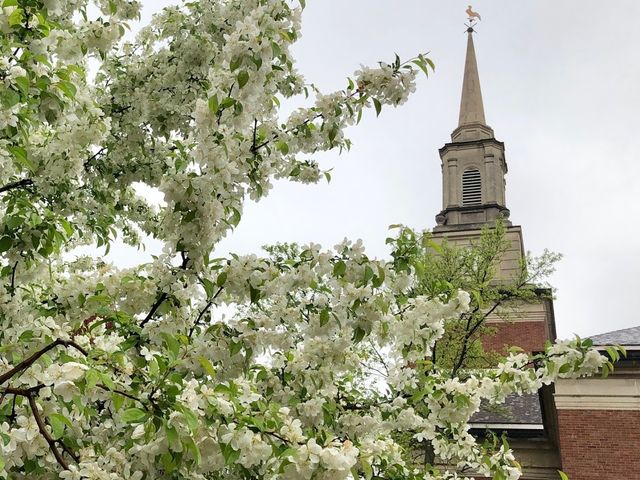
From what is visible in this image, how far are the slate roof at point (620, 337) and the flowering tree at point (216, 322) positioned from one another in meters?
12.4

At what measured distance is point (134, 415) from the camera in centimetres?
278

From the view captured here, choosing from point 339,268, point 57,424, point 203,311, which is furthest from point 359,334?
point 57,424

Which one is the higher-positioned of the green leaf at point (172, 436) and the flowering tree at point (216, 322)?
the flowering tree at point (216, 322)

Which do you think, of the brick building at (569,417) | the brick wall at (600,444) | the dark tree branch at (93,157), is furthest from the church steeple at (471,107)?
the dark tree branch at (93,157)

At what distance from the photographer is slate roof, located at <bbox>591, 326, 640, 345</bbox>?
16.0 metres

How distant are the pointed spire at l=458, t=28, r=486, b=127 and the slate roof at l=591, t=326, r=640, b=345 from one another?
15.0 meters

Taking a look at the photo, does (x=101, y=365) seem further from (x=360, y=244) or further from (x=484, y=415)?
(x=484, y=415)

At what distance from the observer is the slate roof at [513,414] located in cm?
1770

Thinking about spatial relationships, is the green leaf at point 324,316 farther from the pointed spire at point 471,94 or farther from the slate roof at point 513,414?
the pointed spire at point 471,94

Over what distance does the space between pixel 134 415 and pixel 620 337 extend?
54.6 feet

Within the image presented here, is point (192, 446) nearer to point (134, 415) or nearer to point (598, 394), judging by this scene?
point (134, 415)

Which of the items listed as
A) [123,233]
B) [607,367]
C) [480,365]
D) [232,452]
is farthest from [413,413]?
[480,365]

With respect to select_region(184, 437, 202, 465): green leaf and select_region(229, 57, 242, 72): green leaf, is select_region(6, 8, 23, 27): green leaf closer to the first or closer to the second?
select_region(229, 57, 242, 72): green leaf

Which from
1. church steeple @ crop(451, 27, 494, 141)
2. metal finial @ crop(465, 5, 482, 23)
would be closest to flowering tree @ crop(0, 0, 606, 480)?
church steeple @ crop(451, 27, 494, 141)
